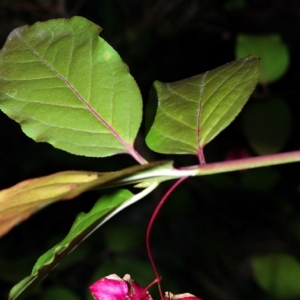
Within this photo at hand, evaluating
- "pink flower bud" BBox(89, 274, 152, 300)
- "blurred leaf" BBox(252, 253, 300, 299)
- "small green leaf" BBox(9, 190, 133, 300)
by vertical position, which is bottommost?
"blurred leaf" BBox(252, 253, 300, 299)

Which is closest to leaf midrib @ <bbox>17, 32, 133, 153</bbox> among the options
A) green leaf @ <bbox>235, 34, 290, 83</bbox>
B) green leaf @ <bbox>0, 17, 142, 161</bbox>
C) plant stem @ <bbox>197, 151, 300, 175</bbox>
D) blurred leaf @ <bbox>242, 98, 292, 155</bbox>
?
green leaf @ <bbox>0, 17, 142, 161</bbox>

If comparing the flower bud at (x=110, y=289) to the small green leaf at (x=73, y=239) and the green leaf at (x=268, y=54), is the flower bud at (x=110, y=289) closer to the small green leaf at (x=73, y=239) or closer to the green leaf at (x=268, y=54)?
the small green leaf at (x=73, y=239)

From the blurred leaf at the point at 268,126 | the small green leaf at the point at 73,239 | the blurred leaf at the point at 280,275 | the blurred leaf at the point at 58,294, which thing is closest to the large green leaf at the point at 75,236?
the small green leaf at the point at 73,239

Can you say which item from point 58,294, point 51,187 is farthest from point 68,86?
point 58,294

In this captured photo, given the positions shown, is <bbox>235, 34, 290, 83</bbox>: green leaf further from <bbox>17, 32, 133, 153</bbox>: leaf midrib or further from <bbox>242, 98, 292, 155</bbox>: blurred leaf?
<bbox>17, 32, 133, 153</bbox>: leaf midrib

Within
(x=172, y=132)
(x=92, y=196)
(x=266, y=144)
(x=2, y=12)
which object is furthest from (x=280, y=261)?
(x=2, y=12)

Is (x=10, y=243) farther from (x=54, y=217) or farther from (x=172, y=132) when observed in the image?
(x=172, y=132)

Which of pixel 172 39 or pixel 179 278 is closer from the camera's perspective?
pixel 172 39
